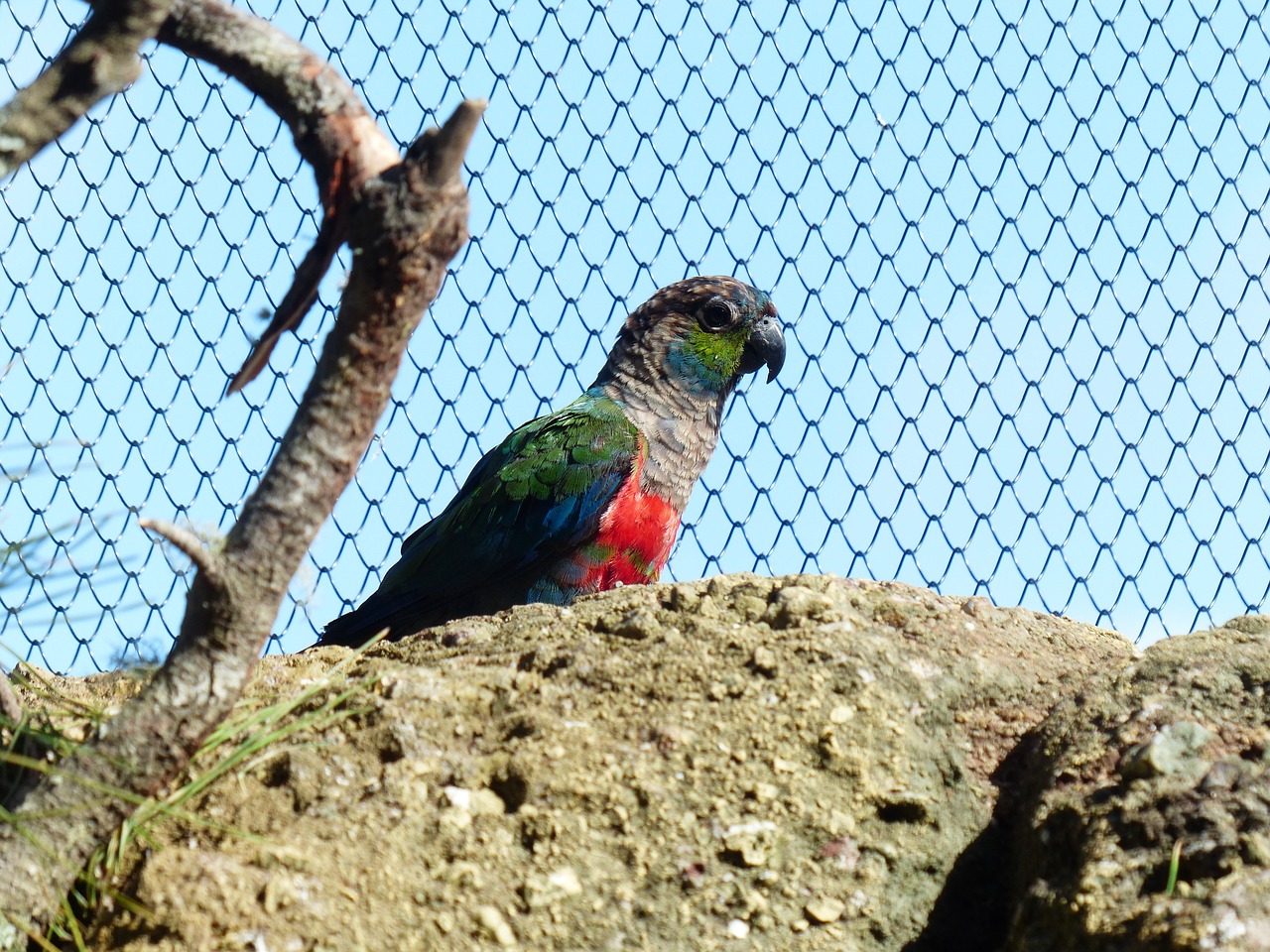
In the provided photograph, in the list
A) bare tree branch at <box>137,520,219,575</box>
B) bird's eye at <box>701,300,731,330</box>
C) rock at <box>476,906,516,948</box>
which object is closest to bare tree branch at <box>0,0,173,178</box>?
bare tree branch at <box>137,520,219,575</box>

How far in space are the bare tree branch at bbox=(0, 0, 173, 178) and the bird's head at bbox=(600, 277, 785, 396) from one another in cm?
286

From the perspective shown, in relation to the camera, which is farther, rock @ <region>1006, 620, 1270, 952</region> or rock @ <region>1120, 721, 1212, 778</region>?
rock @ <region>1120, 721, 1212, 778</region>

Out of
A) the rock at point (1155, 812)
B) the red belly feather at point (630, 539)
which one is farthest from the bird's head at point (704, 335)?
the rock at point (1155, 812)

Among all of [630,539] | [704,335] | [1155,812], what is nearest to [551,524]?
[630,539]

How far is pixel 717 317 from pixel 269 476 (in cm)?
294

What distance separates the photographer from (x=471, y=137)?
5.15 feet

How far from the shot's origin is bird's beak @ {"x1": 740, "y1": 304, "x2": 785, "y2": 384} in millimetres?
4465

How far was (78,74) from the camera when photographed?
1545 mm

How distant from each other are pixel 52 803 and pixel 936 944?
100 centimetres

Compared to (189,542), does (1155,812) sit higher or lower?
higher

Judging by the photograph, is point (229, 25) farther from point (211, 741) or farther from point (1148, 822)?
point (1148, 822)

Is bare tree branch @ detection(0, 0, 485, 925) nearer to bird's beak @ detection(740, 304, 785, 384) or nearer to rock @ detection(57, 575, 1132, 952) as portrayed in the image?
rock @ detection(57, 575, 1132, 952)

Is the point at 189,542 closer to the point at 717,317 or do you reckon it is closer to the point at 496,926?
the point at 496,926

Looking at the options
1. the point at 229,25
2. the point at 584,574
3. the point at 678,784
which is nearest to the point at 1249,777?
the point at 678,784
